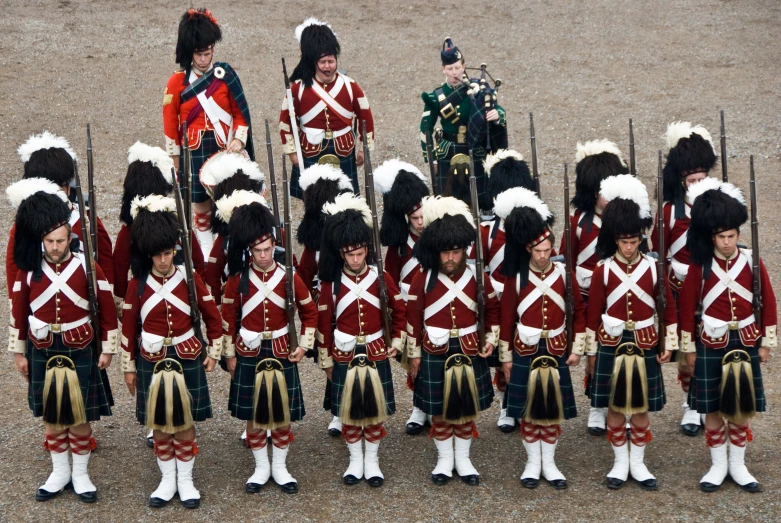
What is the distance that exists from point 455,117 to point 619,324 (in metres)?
2.84

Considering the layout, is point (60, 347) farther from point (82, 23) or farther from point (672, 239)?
point (82, 23)

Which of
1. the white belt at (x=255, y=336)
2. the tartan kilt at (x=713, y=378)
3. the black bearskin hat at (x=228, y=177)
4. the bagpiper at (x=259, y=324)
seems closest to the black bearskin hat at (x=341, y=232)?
the bagpiper at (x=259, y=324)

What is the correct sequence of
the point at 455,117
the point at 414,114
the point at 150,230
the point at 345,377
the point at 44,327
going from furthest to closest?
the point at 414,114 → the point at 455,117 → the point at 345,377 → the point at 44,327 → the point at 150,230

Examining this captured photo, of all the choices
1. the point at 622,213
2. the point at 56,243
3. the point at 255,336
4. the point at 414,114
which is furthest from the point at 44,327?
the point at 414,114

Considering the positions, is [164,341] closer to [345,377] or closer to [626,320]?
[345,377]

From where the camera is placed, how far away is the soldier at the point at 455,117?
29.1 ft

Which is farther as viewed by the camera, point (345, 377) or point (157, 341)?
point (345, 377)

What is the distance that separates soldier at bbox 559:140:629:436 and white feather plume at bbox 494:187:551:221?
0.73 metres

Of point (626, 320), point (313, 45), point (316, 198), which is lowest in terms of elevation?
point (626, 320)

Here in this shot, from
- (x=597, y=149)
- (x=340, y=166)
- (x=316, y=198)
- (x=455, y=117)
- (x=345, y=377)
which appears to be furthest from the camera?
(x=340, y=166)

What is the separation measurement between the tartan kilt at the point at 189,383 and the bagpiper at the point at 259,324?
170 mm

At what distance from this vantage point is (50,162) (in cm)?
748

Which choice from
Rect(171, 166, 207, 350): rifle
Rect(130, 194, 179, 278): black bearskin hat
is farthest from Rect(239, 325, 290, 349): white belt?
Rect(130, 194, 179, 278): black bearskin hat

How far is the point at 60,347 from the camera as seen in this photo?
6652mm
